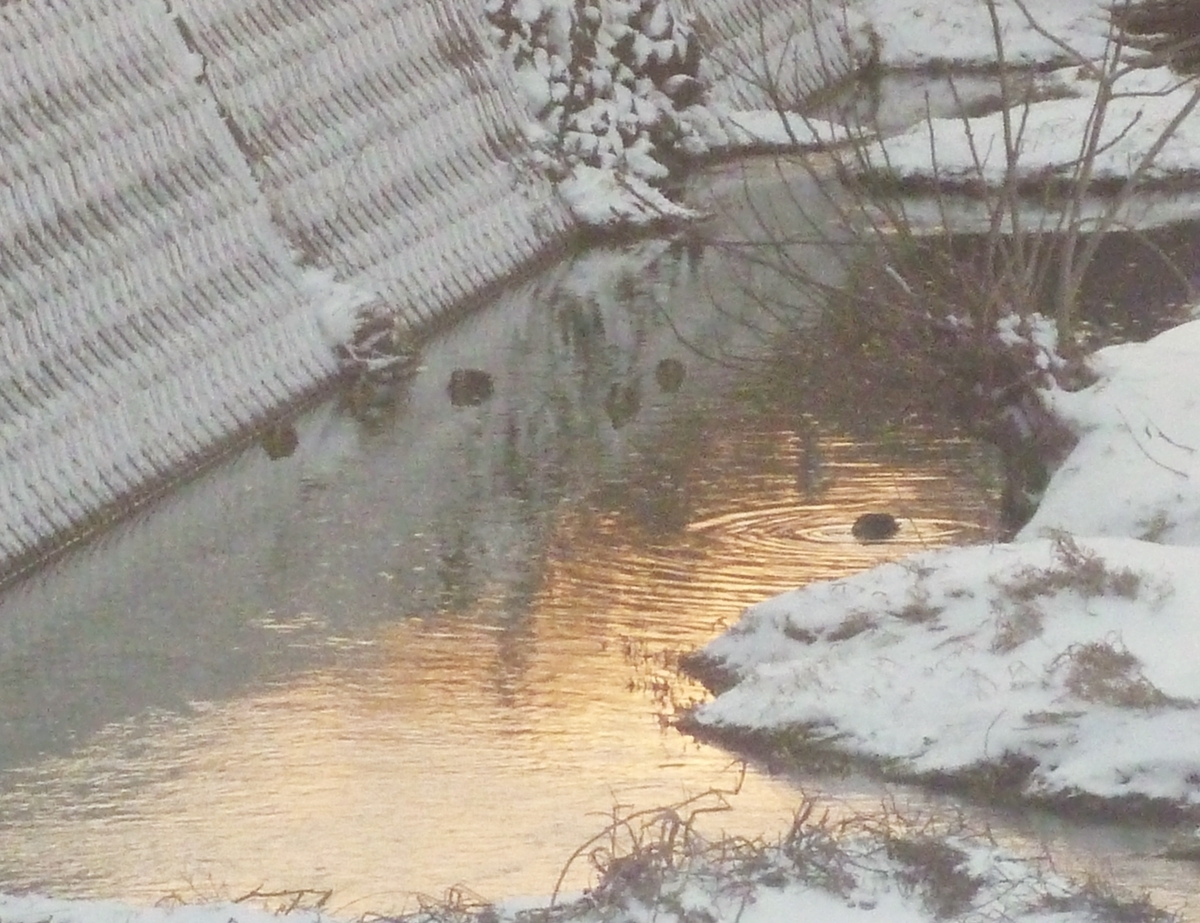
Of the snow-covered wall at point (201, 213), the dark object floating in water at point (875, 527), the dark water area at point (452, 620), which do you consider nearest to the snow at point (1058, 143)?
the snow-covered wall at point (201, 213)

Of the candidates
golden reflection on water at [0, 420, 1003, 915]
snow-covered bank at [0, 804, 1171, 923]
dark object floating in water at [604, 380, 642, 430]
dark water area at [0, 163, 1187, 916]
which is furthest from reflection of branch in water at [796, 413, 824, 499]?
snow-covered bank at [0, 804, 1171, 923]

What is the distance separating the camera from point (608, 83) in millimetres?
15484

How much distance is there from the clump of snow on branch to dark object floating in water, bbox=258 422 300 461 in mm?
4222

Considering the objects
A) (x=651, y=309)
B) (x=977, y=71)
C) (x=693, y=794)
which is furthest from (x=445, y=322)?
(x=977, y=71)

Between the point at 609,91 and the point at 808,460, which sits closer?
the point at 808,460

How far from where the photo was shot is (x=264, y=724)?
7.24m

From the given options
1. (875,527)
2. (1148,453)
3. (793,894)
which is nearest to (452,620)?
(875,527)

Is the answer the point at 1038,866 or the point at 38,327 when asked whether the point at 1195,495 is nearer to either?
the point at 1038,866

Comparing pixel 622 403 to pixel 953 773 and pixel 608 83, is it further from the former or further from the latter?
pixel 608 83

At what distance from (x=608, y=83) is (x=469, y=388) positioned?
4.94 meters

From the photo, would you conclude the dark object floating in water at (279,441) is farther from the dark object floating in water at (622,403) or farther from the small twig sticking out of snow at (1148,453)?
the small twig sticking out of snow at (1148,453)

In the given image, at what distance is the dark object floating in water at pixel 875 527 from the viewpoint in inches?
342

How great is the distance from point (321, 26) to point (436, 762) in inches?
261

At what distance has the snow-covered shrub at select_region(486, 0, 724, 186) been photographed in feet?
48.2
